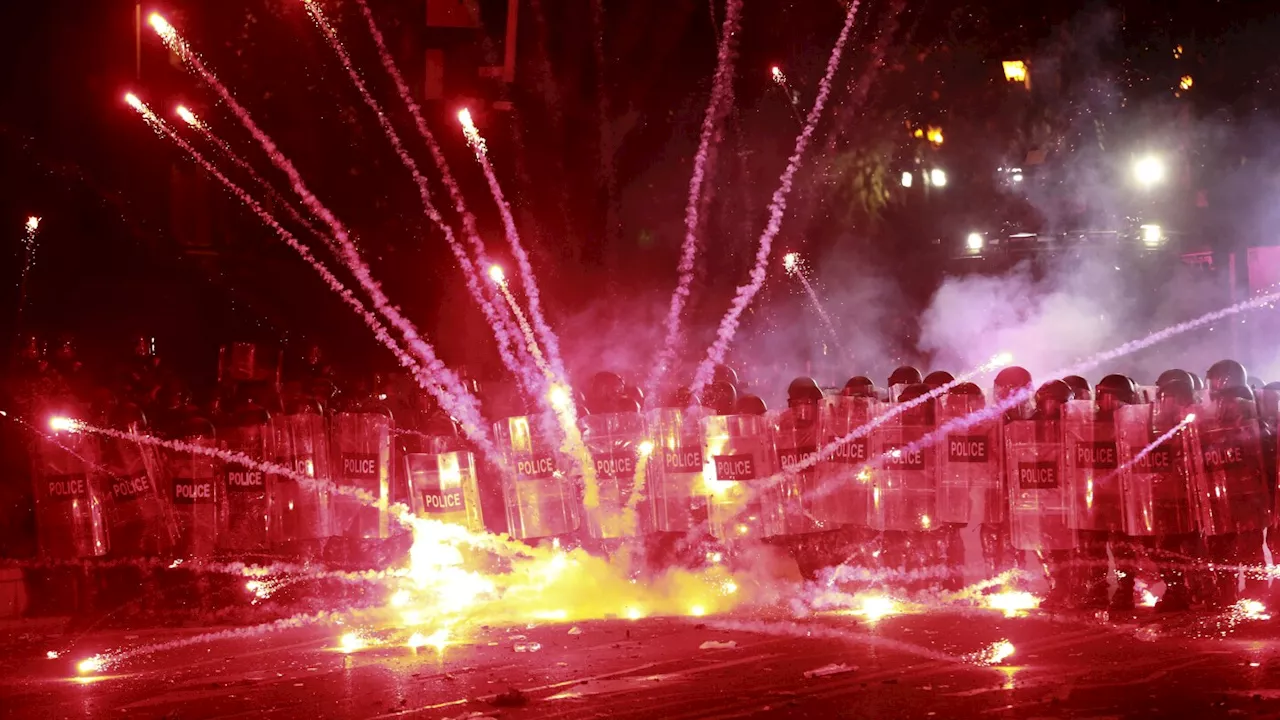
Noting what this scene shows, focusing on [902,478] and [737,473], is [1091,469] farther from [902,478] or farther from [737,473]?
[737,473]

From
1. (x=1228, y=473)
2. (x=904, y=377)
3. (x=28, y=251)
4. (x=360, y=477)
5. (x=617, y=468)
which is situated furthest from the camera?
(x=28, y=251)

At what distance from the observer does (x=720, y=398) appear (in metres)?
10.1

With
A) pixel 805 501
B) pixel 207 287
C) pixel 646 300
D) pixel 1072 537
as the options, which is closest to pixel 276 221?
pixel 207 287

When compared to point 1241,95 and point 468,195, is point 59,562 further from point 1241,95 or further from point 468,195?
point 1241,95

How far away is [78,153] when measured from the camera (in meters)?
14.5

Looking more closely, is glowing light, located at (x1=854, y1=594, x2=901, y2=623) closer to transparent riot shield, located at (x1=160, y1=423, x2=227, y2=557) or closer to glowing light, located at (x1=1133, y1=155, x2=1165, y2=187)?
transparent riot shield, located at (x1=160, y1=423, x2=227, y2=557)

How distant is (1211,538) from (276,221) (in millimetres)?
11762

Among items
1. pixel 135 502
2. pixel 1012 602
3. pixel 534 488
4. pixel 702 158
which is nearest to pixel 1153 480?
pixel 1012 602

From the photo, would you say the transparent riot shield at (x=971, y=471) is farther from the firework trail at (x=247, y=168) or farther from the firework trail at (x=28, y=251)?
the firework trail at (x=28, y=251)

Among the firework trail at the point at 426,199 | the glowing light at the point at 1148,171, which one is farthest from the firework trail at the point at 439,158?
the glowing light at the point at 1148,171

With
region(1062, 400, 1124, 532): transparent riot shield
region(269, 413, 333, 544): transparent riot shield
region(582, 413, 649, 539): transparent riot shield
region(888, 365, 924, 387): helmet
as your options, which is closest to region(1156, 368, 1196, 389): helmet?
region(1062, 400, 1124, 532): transparent riot shield

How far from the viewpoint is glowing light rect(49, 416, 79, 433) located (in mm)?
9734

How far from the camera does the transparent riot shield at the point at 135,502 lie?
9.83 m

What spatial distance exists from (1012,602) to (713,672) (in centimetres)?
334
